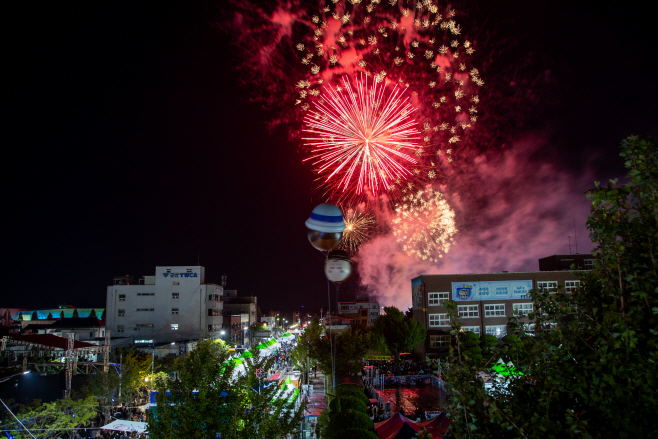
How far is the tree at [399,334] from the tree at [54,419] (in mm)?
28090

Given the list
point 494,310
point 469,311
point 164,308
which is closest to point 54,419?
point 469,311

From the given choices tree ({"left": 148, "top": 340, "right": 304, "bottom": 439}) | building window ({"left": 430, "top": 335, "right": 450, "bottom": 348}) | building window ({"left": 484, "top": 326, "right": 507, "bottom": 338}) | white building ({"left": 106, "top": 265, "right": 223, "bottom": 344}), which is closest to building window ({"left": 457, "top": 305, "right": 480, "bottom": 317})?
building window ({"left": 484, "top": 326, "right": 507, "bottom": 338})

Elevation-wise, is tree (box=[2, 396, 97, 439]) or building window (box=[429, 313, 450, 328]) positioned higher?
building window (box=[429, 313, 450, 328])

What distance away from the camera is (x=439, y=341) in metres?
43.1

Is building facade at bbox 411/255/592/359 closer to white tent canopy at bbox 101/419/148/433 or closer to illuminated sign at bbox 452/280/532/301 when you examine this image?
illuminated sign at bbox 452/280/532/301

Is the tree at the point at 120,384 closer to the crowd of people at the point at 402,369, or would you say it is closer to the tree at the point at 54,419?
the tree at the point at 54,419

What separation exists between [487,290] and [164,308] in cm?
4245

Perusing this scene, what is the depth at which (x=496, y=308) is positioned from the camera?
44.8 m

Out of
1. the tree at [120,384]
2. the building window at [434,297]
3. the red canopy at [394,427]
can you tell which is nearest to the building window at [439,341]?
the building window at [434,297]

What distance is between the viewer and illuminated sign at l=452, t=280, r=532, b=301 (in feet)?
148

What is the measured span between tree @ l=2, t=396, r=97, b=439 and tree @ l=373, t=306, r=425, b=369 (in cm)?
2809

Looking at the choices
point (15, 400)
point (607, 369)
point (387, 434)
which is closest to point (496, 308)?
point (387, 434)

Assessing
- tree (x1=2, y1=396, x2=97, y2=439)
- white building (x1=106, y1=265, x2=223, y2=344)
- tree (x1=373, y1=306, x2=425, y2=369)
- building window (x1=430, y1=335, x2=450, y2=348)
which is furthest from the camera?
white building (x1=106, y1=265, x2=223, y2=344)

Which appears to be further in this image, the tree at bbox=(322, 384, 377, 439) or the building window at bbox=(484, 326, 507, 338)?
the building window at bbox=(484, 326, 507, 338)
